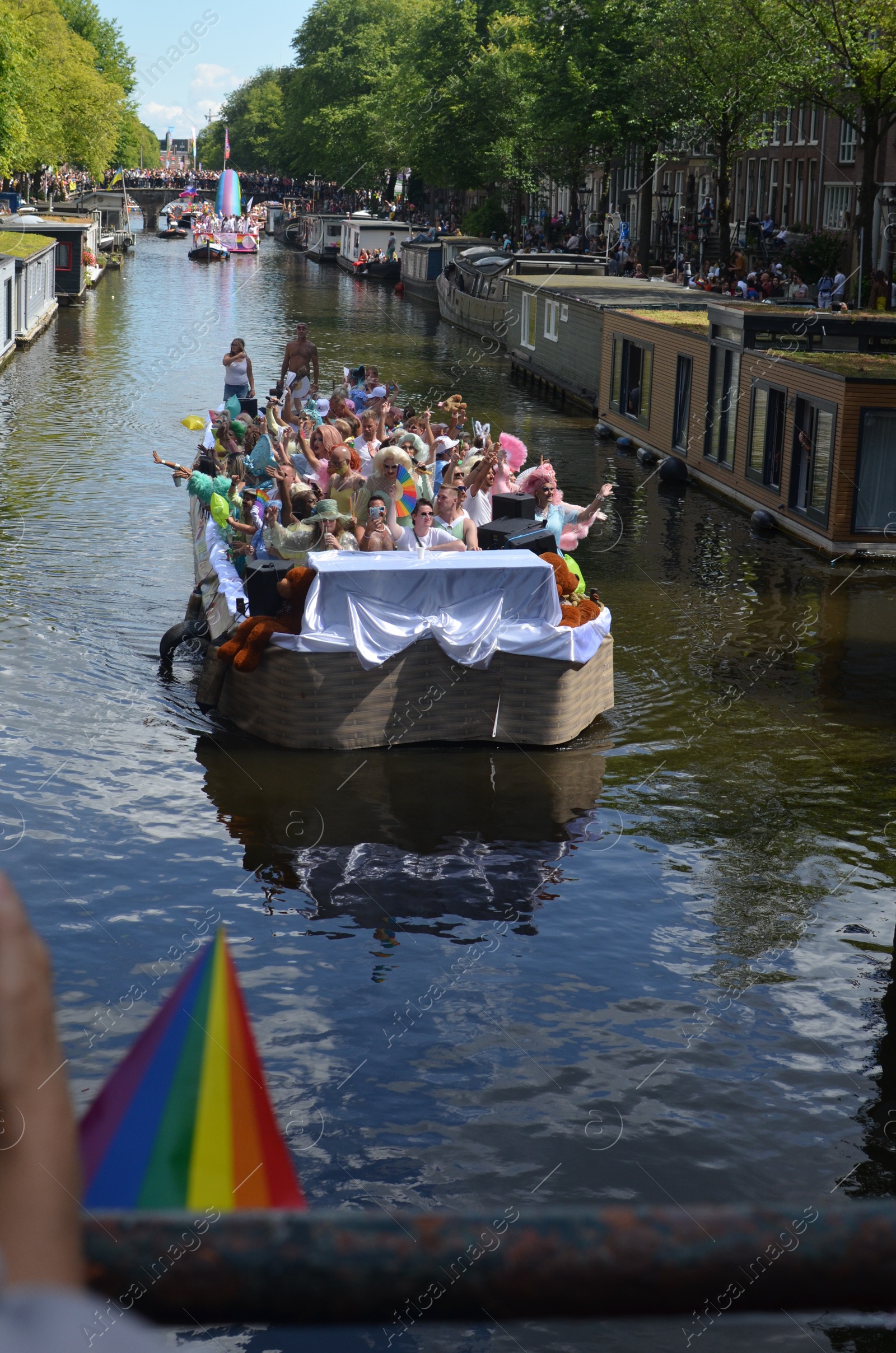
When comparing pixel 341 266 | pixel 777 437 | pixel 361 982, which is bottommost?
pixel 361 982

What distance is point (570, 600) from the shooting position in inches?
562

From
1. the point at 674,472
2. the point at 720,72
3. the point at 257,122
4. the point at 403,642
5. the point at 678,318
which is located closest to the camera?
the point at 403,642

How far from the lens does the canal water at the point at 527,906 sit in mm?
7855

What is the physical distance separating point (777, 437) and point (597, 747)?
12065mm

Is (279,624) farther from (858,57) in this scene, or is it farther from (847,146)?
(847,146)

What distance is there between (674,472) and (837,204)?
3004cm

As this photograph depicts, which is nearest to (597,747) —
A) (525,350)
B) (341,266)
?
(525,350)

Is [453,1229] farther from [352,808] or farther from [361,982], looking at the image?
[352,808]

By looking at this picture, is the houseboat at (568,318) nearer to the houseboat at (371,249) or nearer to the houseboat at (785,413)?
the houseboat at (785,413)

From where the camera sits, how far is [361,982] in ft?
31.6

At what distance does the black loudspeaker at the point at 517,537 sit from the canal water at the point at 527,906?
1936 millimetres

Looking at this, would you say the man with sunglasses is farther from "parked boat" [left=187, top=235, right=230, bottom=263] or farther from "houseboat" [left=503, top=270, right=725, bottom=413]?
"parked boat" [left=187, top=235, right=230, bottom=263]

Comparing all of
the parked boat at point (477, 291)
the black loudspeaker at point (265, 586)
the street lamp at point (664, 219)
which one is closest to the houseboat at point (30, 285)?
the parked boat at point (477, 291)

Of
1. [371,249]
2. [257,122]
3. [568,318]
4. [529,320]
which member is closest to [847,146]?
[529,320]
